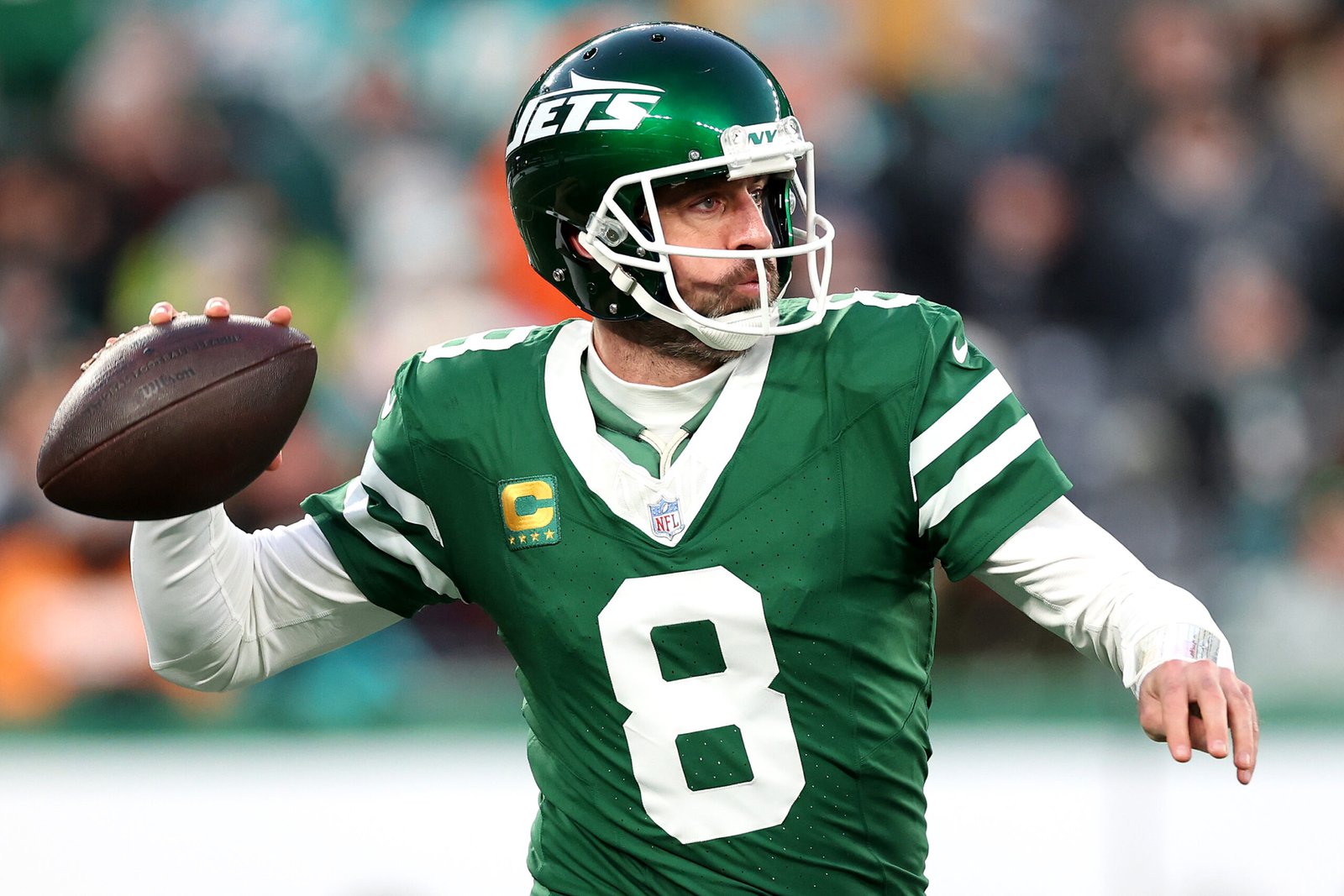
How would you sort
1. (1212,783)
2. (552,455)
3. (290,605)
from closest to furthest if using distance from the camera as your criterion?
(552,455)
(290,605)
(1212,783)

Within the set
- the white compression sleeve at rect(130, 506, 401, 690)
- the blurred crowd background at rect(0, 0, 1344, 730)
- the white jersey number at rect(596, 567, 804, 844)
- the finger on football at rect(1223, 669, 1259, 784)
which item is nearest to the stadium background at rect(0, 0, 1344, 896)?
the blurred crowd background at rect(0, 0, 1344, 730)

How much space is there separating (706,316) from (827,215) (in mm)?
3199

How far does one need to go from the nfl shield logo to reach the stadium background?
1673 mm

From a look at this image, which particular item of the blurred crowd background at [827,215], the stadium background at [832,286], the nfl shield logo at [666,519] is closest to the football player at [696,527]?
the nfl shield logo at [666,519]

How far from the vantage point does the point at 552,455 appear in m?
2.21

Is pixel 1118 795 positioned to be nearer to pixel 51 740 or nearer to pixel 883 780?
pixel 883 780

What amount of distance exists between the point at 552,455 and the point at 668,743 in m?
0.42

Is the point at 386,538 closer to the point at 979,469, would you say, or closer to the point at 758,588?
the point at 758,588

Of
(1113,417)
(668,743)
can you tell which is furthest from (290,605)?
(1113,417)

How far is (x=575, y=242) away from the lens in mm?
2340

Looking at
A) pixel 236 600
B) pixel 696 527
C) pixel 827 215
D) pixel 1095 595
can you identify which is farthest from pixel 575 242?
pixel 827 215

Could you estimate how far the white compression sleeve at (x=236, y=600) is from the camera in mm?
2229

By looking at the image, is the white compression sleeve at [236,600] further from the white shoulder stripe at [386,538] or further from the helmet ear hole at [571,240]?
the helmet ear hole at [571,240]

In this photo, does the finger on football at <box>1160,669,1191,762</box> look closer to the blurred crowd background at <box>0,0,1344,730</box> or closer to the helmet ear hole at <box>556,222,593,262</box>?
the helmet ear hole at <box>556,222,593,262</box>
